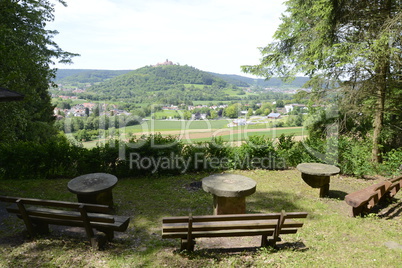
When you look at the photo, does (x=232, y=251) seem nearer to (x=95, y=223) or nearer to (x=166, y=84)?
(x=95, y=223)

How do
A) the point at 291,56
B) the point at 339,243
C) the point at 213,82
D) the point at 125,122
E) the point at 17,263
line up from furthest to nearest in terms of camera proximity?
the point at 213,82, the point at 125,122, the point at 291,56, the point at 339,243, the point at 17,263

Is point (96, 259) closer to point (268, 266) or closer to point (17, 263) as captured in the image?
point (17, 263)

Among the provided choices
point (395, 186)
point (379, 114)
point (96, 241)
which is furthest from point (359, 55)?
point (96, 241)

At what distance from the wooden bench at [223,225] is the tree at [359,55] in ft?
23.4

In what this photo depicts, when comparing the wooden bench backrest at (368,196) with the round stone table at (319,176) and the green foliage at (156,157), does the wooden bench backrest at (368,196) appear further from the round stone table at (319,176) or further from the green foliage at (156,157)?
the green foliage at (156,157)

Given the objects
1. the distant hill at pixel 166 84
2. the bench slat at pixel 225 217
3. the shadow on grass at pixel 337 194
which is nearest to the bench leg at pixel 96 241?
the bench slat at pixel 225 217

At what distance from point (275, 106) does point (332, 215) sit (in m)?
13.8

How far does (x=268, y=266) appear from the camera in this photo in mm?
3992

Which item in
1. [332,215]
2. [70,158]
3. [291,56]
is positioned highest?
[291,56]

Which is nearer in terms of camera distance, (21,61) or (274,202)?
(274,202)

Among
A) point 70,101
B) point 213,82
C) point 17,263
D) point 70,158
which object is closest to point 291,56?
point 70,158

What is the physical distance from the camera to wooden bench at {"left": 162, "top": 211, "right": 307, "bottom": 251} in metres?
4.08

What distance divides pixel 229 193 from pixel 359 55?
7.09 metres

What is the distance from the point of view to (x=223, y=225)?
4152 millimetres
